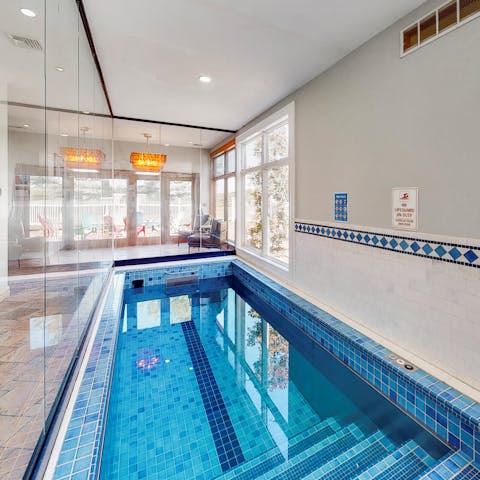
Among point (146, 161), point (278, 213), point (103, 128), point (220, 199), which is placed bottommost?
point (278, 213)

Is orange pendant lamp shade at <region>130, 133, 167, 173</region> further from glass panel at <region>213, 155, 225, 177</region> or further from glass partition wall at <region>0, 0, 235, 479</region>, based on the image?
glass partition wall at <region>0, 0, 235, 479</region>

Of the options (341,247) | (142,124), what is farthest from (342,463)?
(142,124)

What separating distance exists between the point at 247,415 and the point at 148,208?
16.9 feet

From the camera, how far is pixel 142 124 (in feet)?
17.2

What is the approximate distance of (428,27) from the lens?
6.59 feet

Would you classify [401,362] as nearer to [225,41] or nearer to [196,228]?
[225,41]

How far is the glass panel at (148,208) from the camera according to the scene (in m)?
6.09

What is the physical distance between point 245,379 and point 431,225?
191 cm

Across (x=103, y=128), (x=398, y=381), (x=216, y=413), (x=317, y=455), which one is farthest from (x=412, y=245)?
(x=103, y=128)

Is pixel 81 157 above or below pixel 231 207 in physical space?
above

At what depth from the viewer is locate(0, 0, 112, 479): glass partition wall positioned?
1087 mm

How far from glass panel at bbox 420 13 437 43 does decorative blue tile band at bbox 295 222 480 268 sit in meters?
1.50

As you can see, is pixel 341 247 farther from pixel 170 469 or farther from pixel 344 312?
pixel 170 469

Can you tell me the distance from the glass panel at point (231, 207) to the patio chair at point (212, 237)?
13 cm
